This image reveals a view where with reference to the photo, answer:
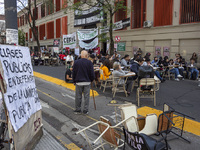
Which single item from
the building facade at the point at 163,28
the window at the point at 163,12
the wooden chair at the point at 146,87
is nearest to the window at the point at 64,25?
the building facade at the point at 163,28

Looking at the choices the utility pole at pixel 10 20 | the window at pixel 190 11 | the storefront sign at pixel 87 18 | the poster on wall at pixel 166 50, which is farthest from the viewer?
the storefront sign at pixel 87 18

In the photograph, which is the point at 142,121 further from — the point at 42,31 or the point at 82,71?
the point at 42,31

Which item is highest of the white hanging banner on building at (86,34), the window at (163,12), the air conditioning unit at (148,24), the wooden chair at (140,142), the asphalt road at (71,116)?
the window at (163,12)

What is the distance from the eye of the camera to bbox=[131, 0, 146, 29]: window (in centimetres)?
1609

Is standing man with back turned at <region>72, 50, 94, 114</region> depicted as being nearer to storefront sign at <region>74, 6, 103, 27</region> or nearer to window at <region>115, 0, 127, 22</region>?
window at <region>115, 0, 127, 22</region>

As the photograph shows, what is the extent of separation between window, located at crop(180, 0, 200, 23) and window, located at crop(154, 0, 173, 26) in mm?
896

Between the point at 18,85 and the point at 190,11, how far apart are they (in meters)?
13.4

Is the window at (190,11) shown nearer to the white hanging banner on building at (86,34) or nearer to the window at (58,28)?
the white hanging banner on building at (86,34)

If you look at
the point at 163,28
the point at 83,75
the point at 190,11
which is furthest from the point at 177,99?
the point at 163,28

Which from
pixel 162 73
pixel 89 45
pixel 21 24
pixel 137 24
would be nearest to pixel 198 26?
pixel 162 73

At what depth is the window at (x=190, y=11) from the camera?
12.5 meters

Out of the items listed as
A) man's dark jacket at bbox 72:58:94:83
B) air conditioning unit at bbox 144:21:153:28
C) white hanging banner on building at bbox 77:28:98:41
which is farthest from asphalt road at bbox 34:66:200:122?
white hanging banner on building at bbox 77:28:98:41

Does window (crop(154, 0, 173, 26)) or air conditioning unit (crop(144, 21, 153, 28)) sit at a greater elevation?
window (crop(154, 0, 173, 26))

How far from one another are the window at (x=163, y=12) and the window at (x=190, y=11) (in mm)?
896
